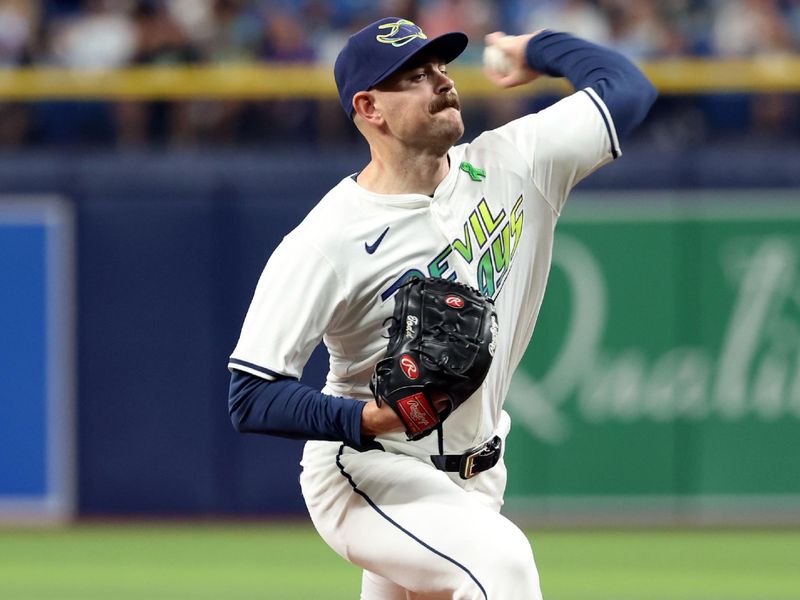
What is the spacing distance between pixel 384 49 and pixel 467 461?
3.48ft

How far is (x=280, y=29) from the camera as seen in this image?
9.12 metres

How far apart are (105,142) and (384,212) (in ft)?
16.6

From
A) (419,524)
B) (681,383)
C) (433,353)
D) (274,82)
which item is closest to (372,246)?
(433,353)

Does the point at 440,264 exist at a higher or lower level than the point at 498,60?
lower

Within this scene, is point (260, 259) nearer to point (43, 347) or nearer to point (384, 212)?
point (43, 347)

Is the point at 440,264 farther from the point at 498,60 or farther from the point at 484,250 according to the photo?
the point at 498,60

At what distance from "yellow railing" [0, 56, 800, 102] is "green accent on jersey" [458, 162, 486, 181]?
4.48 m

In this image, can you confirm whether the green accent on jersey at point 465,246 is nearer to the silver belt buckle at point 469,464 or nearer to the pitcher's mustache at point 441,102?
the pitcher's mustache at point 441,102

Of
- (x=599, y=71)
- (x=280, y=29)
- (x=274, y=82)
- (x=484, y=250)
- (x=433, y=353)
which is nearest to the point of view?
(x=433, y=353)

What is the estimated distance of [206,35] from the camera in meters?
9.07

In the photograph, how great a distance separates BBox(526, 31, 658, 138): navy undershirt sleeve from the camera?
160 inches

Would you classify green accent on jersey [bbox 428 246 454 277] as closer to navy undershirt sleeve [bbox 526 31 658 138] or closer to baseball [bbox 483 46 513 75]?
navy undershirt sleeve [bbox 526 31 658 138]

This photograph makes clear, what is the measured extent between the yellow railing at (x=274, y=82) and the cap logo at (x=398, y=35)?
4.63m

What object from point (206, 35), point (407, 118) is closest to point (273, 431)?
point (407, 118)
